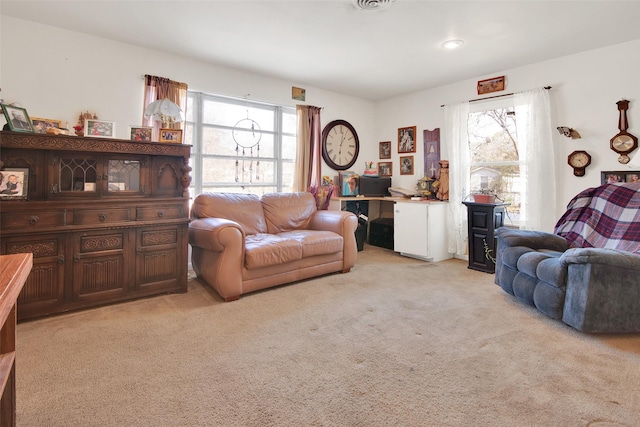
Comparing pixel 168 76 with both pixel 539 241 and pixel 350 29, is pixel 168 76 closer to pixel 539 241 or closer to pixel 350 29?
pixel 350 29

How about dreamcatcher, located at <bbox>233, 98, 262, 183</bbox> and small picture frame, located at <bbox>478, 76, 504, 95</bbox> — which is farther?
dreamcatcher, located at <bbox>233, 98, 262, 183</bbox>

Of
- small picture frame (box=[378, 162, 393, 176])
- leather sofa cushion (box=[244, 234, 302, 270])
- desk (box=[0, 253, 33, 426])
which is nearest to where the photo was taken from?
desk (box=[0, 253, 33, 426])

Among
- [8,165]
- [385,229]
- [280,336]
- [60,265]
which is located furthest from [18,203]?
[385,229]

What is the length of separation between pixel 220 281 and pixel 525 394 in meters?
2.15

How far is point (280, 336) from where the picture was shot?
2.12 m

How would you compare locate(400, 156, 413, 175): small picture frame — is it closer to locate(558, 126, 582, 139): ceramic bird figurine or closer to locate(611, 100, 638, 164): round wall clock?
locate(558, 126, 582, 139): ceramic bird figurine

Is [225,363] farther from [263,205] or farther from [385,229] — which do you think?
[385,229]

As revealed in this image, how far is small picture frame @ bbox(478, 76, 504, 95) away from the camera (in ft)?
12.8

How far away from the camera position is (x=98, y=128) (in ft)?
9.00

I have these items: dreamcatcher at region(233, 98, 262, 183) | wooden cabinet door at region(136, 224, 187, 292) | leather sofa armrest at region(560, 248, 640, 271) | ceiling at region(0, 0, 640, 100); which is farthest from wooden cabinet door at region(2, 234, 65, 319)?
leather sofa armrest at region(560, 248, 640, 271)

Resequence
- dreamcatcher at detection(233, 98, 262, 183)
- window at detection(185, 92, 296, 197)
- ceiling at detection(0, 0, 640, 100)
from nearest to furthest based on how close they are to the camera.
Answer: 1. ceiling at detection(0, 0, 640, 100)
2. window at detection(185, 92, 296, 197)
3. dreamcatcher at detection(233, 98, 262, 183)

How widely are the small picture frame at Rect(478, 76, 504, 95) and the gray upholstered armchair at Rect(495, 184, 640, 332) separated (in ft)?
5.59

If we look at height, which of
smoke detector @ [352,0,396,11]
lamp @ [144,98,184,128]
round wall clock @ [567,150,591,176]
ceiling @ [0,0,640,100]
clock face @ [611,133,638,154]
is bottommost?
round wall clock @ [567,150,591,176]

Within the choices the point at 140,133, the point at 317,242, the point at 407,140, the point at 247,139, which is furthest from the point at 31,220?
the point at 407,140
